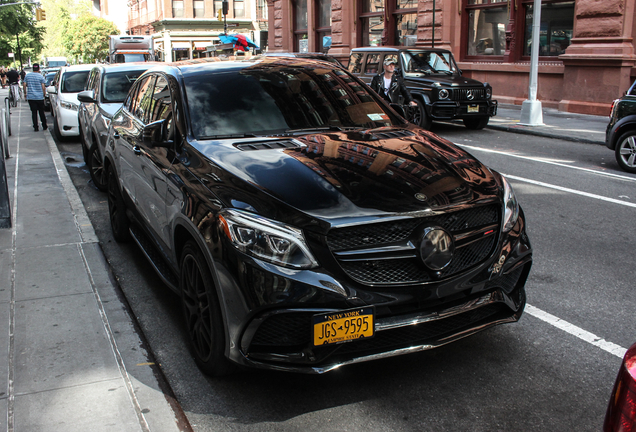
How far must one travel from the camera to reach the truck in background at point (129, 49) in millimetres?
31250

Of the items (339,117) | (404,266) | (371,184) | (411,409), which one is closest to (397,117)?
(339,117)

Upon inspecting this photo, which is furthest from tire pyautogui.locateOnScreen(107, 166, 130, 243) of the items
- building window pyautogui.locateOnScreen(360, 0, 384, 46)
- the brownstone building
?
building window pyautogui.locateOnScreen(360, 0, 384, 46)

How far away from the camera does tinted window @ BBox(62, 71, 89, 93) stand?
15492mm

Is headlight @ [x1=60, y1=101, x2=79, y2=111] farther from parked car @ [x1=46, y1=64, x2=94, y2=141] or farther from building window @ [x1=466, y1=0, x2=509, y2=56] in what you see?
building window @ [x1=466, y1=0, x2=509, y2=56]

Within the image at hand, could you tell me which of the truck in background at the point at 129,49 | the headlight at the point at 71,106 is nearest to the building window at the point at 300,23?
the truck in background at the point at 129,49

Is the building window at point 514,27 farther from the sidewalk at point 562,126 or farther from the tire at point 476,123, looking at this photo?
the tire at point 476,123

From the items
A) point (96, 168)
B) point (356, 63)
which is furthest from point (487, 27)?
point (96, 168)

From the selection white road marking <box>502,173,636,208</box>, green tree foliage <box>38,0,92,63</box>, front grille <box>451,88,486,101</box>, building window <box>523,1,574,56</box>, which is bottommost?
white road marking <box>502,173,636,208</box>

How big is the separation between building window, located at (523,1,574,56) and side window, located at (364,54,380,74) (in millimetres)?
5703

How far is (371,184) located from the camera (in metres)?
3.40

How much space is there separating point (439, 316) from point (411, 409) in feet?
1.70

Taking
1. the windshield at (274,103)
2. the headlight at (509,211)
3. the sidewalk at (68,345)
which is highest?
the windshield at (274,103)

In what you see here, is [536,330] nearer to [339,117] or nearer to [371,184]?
[371,184]

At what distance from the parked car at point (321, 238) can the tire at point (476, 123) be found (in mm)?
11351
